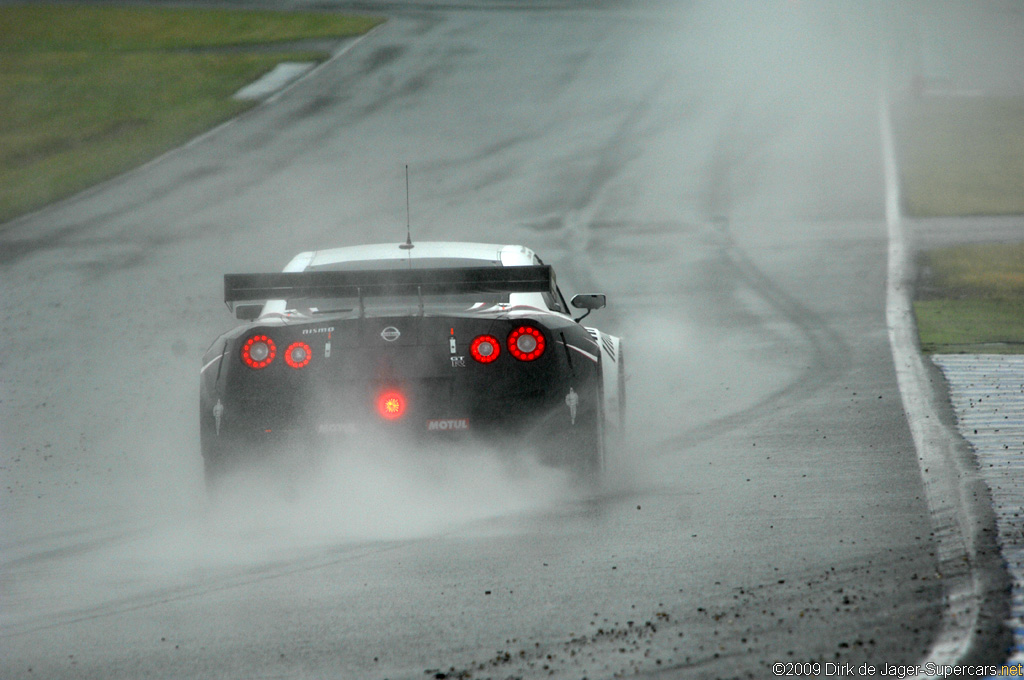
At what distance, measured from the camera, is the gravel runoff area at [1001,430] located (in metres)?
5.69

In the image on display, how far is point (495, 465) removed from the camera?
6.96 m

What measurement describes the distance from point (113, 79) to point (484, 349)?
2827 cm

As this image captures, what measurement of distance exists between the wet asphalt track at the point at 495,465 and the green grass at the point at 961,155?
2.95 feet

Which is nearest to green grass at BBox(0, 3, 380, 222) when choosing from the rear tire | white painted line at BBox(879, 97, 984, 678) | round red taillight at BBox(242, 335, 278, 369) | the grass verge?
the grass verge

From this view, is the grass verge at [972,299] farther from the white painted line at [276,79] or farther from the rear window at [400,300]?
the white painted line at [276,79]

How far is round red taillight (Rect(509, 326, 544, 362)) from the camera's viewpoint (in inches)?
275

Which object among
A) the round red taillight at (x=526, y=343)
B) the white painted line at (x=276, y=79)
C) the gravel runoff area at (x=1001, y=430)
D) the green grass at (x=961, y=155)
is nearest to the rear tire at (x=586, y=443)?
the round red taillight at (x=526, y=343)

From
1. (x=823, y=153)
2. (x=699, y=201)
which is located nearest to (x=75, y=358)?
(x=699, y=201)

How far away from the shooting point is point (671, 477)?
25.5 feet

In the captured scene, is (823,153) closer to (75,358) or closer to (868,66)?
(868,66)

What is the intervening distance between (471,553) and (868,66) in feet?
113

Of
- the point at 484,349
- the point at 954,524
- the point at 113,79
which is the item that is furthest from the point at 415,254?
the point at 113,79

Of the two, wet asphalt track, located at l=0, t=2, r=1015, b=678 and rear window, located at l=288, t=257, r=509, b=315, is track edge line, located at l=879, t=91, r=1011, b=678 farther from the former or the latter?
rear window, located at l=288, t=257, r=509, b=315

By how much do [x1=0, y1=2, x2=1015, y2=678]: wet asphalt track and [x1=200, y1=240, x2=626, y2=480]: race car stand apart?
0.59 ft
